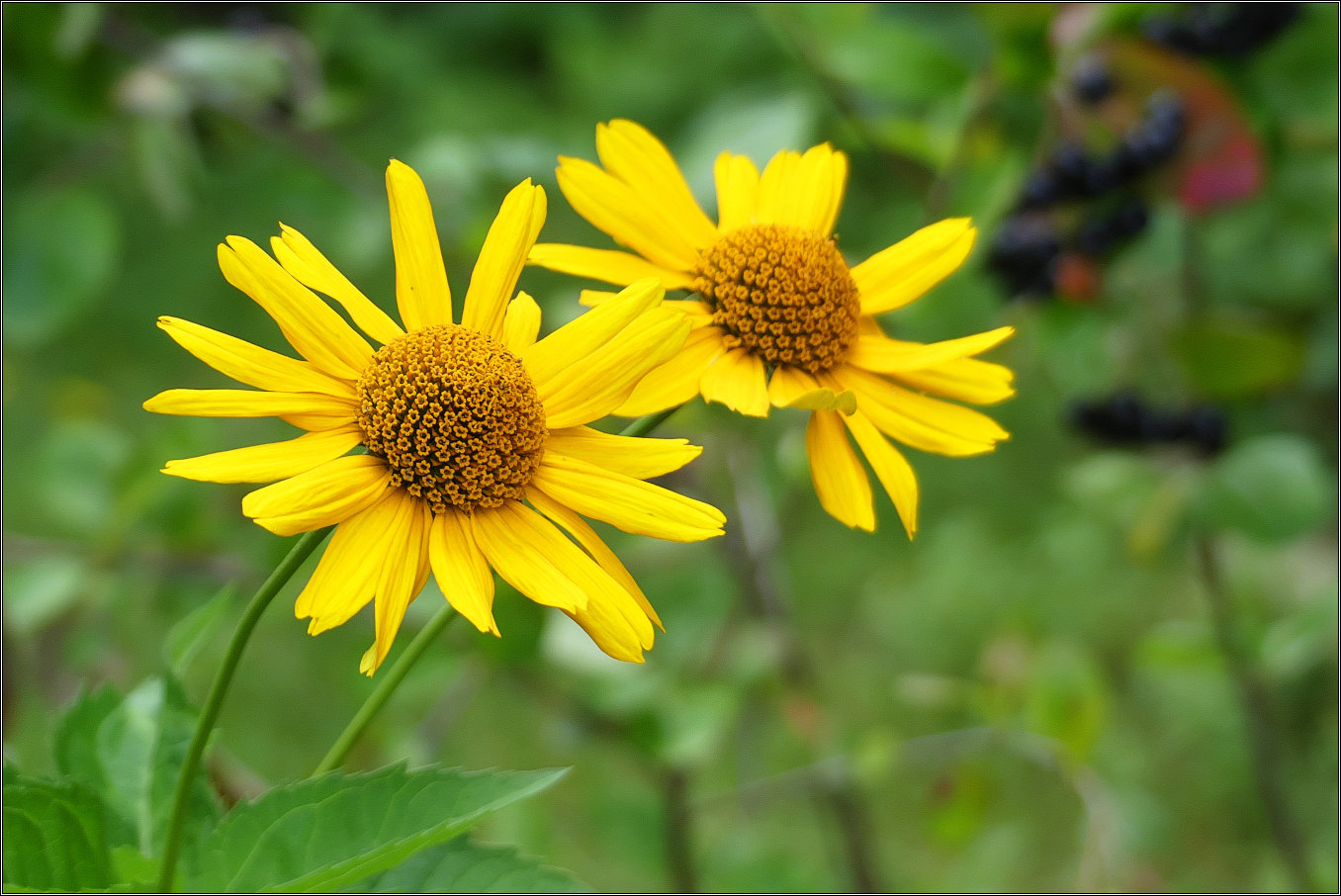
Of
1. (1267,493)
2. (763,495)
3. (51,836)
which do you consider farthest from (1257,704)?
(51,836)

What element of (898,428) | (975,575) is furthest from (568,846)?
(898,428)

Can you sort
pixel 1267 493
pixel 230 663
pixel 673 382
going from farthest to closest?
1. pixel 1267 493
2. pixel 673 382
3. pixel 230 663

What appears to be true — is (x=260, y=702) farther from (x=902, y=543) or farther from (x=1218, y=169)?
(x=1218, y=169)

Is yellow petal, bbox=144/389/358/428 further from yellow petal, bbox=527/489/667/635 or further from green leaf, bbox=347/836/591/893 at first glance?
green leaf, bbox=347/836/591/893

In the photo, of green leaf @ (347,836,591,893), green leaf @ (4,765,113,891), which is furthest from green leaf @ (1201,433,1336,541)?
green leaf @ (4,765,113,891)

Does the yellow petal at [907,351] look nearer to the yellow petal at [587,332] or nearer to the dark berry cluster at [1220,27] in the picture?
the yellow petal at [587,332]

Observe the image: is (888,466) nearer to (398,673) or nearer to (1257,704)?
(398,673)
